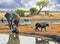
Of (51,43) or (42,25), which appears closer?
(51,43)

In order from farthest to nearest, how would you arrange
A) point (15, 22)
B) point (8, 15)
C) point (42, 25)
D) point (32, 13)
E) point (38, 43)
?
point (32, 13)
point (8, 15)
point (15, 22)
point (42, 25)
point (38, 43)

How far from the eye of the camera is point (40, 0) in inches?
4114

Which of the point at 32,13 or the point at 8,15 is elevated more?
the point at 8,15

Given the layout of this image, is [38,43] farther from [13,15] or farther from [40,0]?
[40,0]

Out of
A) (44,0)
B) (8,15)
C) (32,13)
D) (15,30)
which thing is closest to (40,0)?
(44,0)

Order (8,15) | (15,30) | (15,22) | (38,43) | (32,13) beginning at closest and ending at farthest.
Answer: (38,43) → (15,30) → (15,22) → (8,15) → (32,13)

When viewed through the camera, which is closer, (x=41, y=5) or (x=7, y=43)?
(x=7, y=43)

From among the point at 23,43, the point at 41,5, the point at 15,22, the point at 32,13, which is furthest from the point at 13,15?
the point at 41,5

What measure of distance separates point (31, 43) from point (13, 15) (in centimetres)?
1205

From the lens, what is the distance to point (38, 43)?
19031mm

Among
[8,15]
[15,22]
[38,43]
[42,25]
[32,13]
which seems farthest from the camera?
[32,13]

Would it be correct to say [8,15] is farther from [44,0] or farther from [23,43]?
[44,0]

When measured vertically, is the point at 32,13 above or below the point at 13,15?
below

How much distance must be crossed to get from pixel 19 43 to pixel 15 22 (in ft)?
37.2
